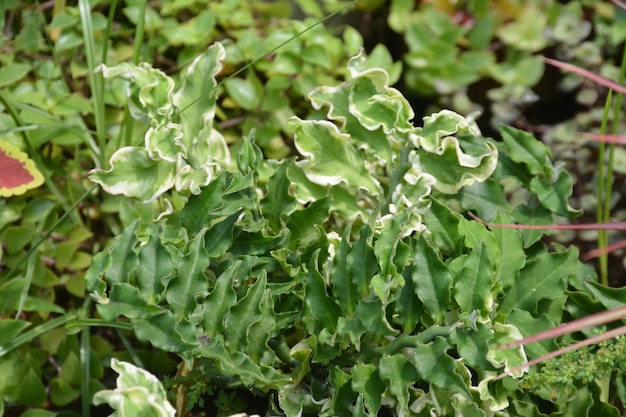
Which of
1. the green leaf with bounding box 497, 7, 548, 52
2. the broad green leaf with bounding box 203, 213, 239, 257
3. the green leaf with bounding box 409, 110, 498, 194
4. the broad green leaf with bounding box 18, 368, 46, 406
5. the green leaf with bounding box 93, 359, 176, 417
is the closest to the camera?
the green leaf with bounding box 93, 359, 176, 417

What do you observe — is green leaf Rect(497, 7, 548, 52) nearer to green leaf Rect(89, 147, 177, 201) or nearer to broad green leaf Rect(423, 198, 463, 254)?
broad green leaf Rect(423, 198, 463, 254)

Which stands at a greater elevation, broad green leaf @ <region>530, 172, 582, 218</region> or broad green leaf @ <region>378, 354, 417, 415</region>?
broad green leaf @ <region>530, 172, 582, 218</region>

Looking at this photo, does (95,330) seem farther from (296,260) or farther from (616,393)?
(616,393)

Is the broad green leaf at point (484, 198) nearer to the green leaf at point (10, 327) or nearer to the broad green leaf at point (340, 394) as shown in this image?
the broad green leaf at point (340, 394)

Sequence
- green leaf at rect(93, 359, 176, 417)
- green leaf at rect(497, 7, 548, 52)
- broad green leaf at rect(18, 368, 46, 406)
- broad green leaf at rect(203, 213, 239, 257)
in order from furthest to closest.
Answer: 1. green leaf at rect(497, 7, 548, 52)
2. broad green leaf at rect(18, 368, 46, 406)
3. broad green leaf at rect(203, 213, 239, 257)
4. green leaf at rect(93, 359, 176, 417)

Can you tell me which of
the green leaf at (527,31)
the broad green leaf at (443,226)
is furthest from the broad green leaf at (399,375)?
the green leaf at (527,31)

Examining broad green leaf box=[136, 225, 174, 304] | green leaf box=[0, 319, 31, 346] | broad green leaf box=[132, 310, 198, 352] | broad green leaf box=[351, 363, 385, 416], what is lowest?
green leaf box=[0, 319, 31, 346]

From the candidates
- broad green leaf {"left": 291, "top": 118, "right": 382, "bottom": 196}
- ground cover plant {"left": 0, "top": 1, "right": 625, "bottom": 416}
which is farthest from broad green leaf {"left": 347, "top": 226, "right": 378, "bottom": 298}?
broad green leaf {"left": 291, "top": 118, "right": 382, "bottom": 196}

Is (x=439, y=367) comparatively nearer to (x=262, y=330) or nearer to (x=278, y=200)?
(x=262, y=330)

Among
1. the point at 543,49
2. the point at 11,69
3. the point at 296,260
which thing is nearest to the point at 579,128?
the point at 543,49
